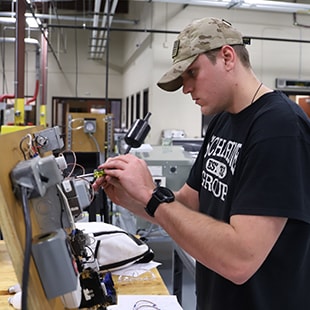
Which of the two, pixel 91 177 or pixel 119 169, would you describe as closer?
pixel 119 169

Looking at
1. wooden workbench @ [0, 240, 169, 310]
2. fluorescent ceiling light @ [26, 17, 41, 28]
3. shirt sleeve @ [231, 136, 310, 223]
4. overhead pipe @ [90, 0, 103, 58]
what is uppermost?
overhead pipe @ [90, 0, 103, 58]

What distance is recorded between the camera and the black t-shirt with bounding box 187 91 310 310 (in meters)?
0.83

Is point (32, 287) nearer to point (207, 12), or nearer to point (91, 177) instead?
point (91, 177)

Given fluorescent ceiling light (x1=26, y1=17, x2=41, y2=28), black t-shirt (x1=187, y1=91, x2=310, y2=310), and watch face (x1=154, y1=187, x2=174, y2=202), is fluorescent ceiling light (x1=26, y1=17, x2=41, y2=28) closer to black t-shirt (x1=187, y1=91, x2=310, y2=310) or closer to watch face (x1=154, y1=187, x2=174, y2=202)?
black t-shirt (x1=187, y1=91, x2=310, y2=310)

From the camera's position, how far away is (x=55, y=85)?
1130 centimetres

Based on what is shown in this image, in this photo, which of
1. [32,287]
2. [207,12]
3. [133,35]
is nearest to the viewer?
[32,287]

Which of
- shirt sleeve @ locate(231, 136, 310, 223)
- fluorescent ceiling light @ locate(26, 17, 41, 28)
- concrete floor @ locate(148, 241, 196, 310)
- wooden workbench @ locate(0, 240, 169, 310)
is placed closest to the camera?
shirt sleeve @ locate(231, 136, 310, 223)

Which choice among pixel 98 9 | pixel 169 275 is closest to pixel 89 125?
pixel 169 275

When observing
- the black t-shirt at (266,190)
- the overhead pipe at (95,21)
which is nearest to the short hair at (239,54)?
the black t-shirt at (266,190)

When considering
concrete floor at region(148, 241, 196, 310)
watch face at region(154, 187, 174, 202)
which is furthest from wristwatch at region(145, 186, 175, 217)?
concrete floor at region(148, 241, 196, 310)

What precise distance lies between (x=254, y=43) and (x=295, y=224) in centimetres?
696

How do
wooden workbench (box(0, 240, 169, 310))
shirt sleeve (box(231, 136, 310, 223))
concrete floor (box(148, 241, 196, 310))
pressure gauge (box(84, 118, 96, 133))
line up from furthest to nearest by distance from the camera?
pressure gauge (box(84, 118, 96, 133)), concrete floor (box(148, 241, 196, 310)), wooden workbench (box(0, 240, 169, 310)), shirt sleeve (box(231, 136, 310, 223))

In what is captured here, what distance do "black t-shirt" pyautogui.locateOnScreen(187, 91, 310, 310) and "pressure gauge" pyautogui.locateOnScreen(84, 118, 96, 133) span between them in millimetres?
3641

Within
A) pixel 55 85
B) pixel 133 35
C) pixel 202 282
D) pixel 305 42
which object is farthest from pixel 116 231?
pixel 55 85
